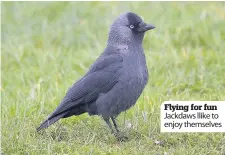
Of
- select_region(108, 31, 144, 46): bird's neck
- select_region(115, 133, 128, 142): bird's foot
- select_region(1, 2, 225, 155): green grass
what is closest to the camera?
select_region(1, 2, 225, 155): green grass

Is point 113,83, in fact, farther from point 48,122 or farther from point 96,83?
point 48,122

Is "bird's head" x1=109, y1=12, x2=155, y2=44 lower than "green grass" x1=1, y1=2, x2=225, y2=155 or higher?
higher

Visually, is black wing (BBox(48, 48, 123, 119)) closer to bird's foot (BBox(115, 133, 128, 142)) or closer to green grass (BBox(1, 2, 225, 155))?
green grass (BBox(1, 2, 225, 155))

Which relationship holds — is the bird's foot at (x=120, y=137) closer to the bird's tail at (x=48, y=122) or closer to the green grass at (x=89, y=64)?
the green grass at (x=89, y=64)

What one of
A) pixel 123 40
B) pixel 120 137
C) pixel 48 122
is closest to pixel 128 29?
pixel 123 40

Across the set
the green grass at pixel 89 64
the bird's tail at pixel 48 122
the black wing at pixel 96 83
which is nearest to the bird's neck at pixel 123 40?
the black wing at pixel 96 83

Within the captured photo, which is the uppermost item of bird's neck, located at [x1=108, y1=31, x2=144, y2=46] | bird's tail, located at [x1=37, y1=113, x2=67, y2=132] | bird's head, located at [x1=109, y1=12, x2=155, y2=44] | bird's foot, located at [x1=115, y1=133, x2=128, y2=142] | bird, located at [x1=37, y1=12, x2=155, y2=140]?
bird's head, located at [x1=109, y1=12, x2=155, y2=44]

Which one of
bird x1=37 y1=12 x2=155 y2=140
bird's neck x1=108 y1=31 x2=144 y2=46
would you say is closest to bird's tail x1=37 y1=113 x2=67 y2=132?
bird x1=37 y1=12 x2=155 y2=140

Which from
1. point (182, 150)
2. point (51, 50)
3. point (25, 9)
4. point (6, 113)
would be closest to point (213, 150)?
point (182, 150)

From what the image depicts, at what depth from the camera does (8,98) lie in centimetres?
687

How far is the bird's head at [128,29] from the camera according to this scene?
232 inches

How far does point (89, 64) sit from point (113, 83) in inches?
93.6

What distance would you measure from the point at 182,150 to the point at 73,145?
3.26 feet

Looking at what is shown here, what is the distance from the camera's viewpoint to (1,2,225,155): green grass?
5.42 metres
